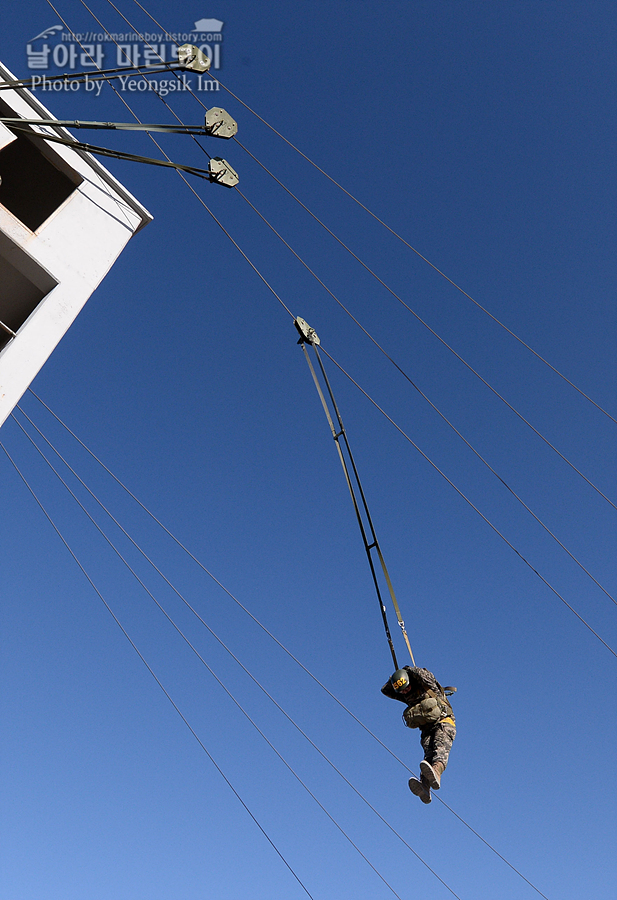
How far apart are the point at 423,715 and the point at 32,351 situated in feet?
24.9

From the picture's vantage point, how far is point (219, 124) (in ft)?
26.8

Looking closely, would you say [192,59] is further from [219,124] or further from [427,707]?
[427,707]

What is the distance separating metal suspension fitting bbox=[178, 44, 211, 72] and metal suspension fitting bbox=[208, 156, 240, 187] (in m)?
1.06

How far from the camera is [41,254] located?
9805 millimetres

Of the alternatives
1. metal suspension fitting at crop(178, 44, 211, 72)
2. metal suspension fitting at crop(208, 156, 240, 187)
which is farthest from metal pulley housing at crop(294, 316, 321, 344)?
metal suspension fitting at crop(178, 44, 211, 72)

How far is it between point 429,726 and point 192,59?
30.3 ft

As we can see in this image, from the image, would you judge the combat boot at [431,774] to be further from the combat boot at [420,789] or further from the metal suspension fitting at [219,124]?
the metal suspension fitting at [219,124]

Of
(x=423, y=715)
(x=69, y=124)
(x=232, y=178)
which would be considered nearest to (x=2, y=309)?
(x=69, y=124)

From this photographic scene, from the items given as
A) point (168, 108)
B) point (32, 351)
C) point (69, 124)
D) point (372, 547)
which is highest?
point (168, 108)

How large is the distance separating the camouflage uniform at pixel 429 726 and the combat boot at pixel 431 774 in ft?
0.75

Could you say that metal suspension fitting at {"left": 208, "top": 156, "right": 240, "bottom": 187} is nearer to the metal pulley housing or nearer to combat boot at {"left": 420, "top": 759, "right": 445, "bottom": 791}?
the metal pulley housing

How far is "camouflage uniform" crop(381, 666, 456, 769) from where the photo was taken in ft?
27.2

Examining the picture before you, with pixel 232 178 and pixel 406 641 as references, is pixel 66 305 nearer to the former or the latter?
pixel 232 178

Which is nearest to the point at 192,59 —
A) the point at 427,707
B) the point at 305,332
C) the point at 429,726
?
the point at 305,332
